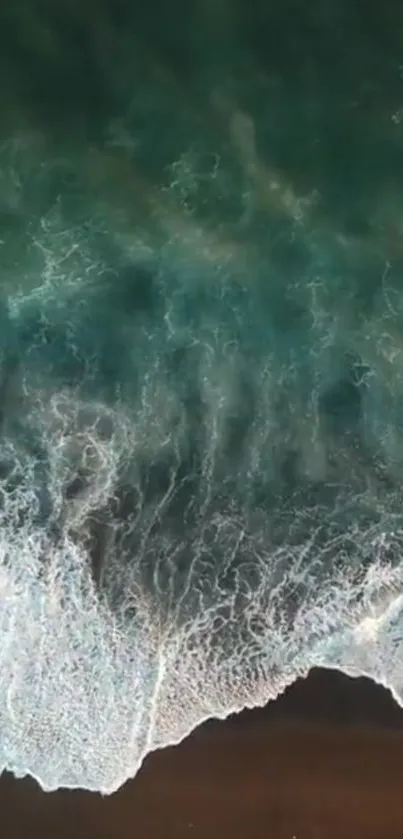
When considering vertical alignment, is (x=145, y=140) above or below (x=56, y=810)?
above

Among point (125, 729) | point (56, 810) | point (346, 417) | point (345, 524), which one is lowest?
point (56, 810)

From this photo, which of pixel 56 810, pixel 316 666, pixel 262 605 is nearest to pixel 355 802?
pixel 316 666

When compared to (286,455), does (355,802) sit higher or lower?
lower

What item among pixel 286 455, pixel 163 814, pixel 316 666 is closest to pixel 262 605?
pixel 316 666

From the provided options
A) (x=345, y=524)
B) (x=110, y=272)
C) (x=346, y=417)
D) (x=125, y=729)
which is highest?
(x=110, y=272)

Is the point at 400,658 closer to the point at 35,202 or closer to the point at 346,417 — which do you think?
the point at 346,417

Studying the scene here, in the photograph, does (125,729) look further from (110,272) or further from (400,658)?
(110,272)
